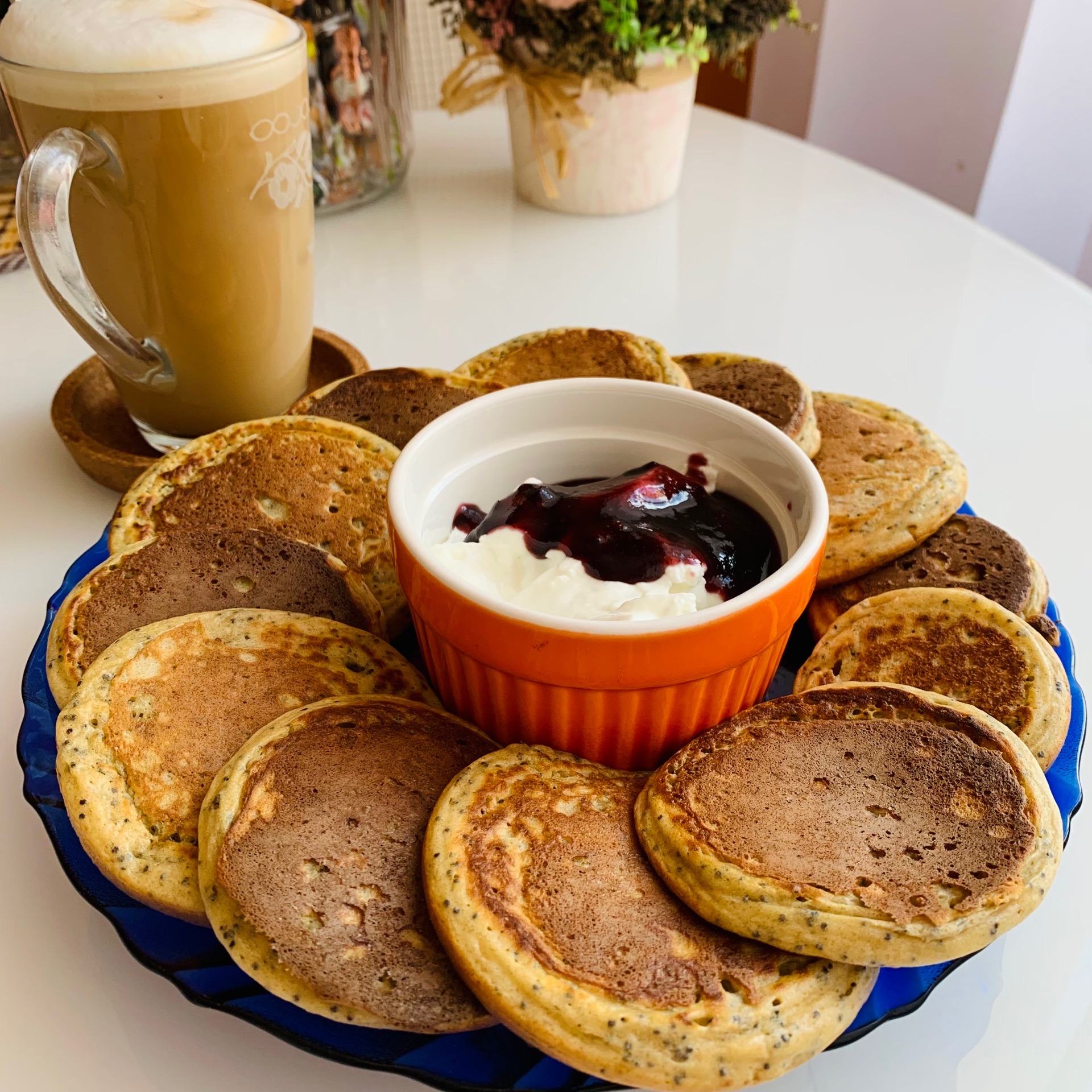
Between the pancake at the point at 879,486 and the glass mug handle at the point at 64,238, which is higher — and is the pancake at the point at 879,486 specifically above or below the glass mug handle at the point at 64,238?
below

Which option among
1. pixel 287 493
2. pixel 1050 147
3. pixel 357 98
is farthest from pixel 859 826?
pixel 1050 147

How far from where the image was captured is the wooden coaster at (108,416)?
1.59 m

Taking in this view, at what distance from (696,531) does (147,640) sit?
59 centimetres

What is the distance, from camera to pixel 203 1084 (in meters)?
0.91

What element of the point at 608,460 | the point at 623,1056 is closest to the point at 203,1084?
the point at 623,1056

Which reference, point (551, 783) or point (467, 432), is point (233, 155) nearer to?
point (467, 432)

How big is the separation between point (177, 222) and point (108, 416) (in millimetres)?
440

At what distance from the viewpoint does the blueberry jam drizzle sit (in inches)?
42.4

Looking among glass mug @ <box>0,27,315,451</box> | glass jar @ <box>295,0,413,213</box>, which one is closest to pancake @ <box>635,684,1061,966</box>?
glass mug @ <box>0,27,315,451</box>

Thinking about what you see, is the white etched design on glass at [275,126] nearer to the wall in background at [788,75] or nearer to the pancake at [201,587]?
the pancake at [201,587]

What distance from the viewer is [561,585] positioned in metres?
1.05

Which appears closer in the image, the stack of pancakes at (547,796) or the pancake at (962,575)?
the stack of pancakes at (547,796)

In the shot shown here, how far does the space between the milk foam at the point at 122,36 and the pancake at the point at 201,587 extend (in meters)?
0.61

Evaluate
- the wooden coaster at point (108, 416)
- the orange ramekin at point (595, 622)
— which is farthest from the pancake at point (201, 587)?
the wooden coaster at point (108, 416)
